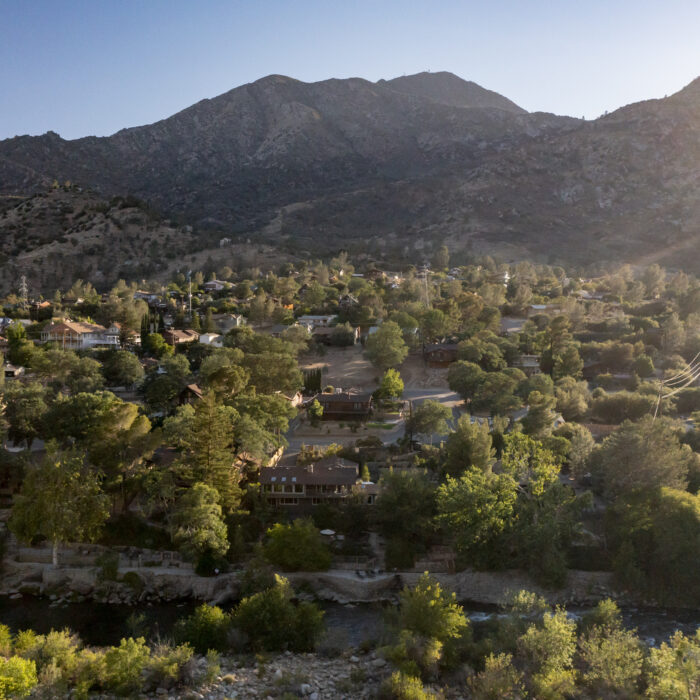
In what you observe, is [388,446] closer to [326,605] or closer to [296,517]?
[296,517]

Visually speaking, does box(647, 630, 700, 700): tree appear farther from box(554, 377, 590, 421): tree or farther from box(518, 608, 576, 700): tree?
box(554, 377, 590, 421): tree

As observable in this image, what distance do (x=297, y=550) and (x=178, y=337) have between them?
2403 centimetres

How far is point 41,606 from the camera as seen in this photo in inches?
771

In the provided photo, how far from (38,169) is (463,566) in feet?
410

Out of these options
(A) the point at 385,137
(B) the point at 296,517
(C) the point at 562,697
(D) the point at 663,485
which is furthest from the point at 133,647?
(A) the point at 385,137

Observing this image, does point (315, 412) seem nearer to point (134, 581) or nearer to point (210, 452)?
point (210, 452)

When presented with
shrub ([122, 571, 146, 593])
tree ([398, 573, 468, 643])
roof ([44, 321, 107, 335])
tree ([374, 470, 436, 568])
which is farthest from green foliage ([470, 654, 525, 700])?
roof ([44, 321, 107, 335])

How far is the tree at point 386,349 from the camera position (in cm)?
3694

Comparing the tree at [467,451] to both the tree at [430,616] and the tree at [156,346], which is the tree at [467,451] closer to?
the tree at [430,616]

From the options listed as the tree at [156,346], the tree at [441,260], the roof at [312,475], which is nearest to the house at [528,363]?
the roof at [312,475]

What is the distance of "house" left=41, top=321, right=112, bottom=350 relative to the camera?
39344 millimetres

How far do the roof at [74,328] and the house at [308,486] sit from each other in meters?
22.1

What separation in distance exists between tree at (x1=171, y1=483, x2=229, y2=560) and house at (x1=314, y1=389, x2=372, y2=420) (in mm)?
11237

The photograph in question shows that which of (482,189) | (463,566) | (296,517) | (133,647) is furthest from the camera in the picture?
(482,189)
